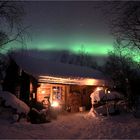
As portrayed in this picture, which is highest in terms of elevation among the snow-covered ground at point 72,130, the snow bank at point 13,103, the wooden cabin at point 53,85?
the wooden cabin at point 53,85

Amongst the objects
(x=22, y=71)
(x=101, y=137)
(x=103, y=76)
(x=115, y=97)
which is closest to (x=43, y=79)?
(x=22, y=71)

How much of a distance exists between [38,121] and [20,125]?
6.82ft

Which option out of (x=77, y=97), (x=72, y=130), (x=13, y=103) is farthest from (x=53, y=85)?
(x=72, y=130)

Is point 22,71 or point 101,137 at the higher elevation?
point 22,71

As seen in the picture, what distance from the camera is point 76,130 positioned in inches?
547

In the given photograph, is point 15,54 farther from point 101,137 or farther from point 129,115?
point 101,137

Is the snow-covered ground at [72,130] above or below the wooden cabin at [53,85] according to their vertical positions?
below

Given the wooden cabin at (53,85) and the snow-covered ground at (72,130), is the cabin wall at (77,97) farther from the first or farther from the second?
the snow-covered ground at (72,130)

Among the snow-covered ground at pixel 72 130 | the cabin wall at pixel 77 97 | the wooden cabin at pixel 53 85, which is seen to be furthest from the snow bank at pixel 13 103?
the cabin wall at pixel 77 97

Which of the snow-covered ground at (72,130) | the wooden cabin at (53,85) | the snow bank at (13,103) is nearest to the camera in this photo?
the snow-covered ground at (72,130)

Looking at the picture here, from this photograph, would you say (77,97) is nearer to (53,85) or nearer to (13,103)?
(53,85)

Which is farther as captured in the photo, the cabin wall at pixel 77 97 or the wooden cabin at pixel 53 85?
the cabin wall at pixel 77 97

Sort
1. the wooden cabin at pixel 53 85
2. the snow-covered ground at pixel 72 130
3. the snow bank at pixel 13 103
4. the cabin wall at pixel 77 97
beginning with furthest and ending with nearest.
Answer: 1. the cabin wall at pixel 77 97
2. the wooden cabin at pixel 53 85
3. the snow bank at pixel 13 103
4. the snow-covered ground at pixel 72 130

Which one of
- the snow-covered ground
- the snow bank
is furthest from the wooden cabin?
the snow-covered ground
